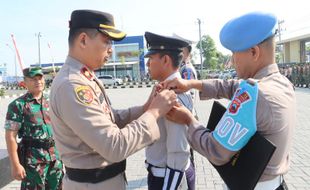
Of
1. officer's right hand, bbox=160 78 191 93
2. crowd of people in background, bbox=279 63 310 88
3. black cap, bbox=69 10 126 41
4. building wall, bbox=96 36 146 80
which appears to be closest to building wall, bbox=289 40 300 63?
crowd of people in background, bbox=279 63 310 88


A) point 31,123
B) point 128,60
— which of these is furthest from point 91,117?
point 128,60

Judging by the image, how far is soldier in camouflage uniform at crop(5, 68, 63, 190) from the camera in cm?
311

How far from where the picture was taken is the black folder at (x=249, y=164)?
141 cm

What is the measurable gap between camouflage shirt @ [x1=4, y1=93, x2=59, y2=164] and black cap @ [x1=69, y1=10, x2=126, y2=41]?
166 centimetres

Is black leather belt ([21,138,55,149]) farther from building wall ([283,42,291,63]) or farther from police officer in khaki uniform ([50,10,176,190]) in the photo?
building wall ([283,42,291,63])

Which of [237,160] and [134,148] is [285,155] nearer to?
[237,160]

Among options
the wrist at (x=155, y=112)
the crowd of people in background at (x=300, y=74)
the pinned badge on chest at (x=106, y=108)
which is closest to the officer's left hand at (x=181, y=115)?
the wrist at (x=155, y=112)

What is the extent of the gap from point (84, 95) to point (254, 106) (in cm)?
80

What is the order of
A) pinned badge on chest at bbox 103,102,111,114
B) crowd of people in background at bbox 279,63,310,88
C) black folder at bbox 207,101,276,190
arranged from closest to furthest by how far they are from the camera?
1. black folder at bbox 207,101,276,190
2. pinned badge on chest at bbox 103,102,111,114
3. crowd of people in background at bbox 279,63,310,88

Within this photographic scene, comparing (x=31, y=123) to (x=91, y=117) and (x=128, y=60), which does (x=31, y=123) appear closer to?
(x=91, y=117)

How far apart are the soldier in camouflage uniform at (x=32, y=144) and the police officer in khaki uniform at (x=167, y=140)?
4.44 ft

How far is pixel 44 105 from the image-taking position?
3.30 meters

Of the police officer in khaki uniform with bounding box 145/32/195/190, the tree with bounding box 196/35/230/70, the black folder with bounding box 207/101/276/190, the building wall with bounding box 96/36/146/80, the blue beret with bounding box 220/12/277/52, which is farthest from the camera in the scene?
the tree with bounding box 196/35/230/70

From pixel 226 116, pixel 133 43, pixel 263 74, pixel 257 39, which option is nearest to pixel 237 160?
pixel 226 116
